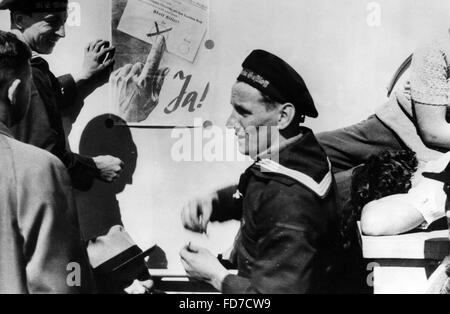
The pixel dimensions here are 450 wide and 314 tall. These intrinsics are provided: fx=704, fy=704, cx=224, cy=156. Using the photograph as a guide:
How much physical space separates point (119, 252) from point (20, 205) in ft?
2.17

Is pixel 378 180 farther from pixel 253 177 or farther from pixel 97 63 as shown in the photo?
pixel 97 63

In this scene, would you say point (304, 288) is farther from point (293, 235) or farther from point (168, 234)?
point (168, 234)

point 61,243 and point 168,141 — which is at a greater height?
point 168,141

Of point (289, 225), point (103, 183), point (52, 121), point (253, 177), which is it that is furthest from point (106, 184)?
point (289, 225)

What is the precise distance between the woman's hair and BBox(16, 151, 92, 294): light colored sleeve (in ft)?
4.67

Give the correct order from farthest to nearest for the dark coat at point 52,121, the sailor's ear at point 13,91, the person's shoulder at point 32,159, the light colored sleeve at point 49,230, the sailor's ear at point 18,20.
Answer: the sailor's ear at point 18,20
the dark coat at point 52,121
the sailor's ear at point 13,91
the person's shoulder at point 32,159
the light colored sleeve at point 49,230

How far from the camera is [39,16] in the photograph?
3912mm

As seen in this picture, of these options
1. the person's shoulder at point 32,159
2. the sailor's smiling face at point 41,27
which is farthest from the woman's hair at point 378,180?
the sailor's smiling face at point 41,27

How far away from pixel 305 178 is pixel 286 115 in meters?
0.35

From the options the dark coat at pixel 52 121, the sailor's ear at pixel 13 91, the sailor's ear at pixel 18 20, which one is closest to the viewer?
the sailor's ear at pixel 13 91

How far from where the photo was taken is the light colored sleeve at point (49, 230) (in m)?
3.45

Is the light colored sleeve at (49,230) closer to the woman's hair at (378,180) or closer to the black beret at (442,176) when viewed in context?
the woman's hair at (378,180)
